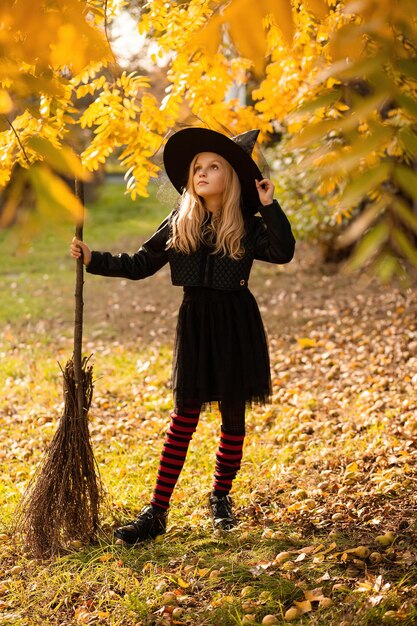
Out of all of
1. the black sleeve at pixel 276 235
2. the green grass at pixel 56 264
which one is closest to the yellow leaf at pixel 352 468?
the black sleeve at pixel 276 235

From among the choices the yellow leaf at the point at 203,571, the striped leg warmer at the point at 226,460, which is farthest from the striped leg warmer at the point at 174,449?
the yellow leaf at the point at 203,571

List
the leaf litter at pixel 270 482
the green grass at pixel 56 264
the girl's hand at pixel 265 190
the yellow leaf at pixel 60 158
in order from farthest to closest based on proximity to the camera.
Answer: the green grass at pixel 56 264 → the girl's hand at pixel 265 190 → the leaf litter at pixel 270 482 → the yellow leaf at pixel 60 158

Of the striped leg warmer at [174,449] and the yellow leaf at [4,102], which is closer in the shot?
the yellow leaf at [4,102]

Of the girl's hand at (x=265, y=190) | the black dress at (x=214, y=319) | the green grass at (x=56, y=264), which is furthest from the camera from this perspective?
the green grass at (x=56, y=264)

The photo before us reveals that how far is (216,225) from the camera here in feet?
10.8

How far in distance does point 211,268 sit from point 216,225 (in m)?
0.18

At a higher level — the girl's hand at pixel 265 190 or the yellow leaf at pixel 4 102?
the girl's hand at pixel 265 190

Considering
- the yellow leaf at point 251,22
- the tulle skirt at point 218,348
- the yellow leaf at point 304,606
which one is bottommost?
the yellow leaf at point 304,606

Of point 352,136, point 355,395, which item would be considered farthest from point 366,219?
point 355,395

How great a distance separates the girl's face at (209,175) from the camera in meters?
3.25

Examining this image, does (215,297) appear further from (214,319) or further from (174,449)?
(174,449)

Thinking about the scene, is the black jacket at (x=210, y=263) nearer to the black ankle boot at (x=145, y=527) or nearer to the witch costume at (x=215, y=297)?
the witch costume at (x=215, y=297)

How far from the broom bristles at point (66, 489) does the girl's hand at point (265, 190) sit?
3.40ft

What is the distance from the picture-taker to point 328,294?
8.67m
